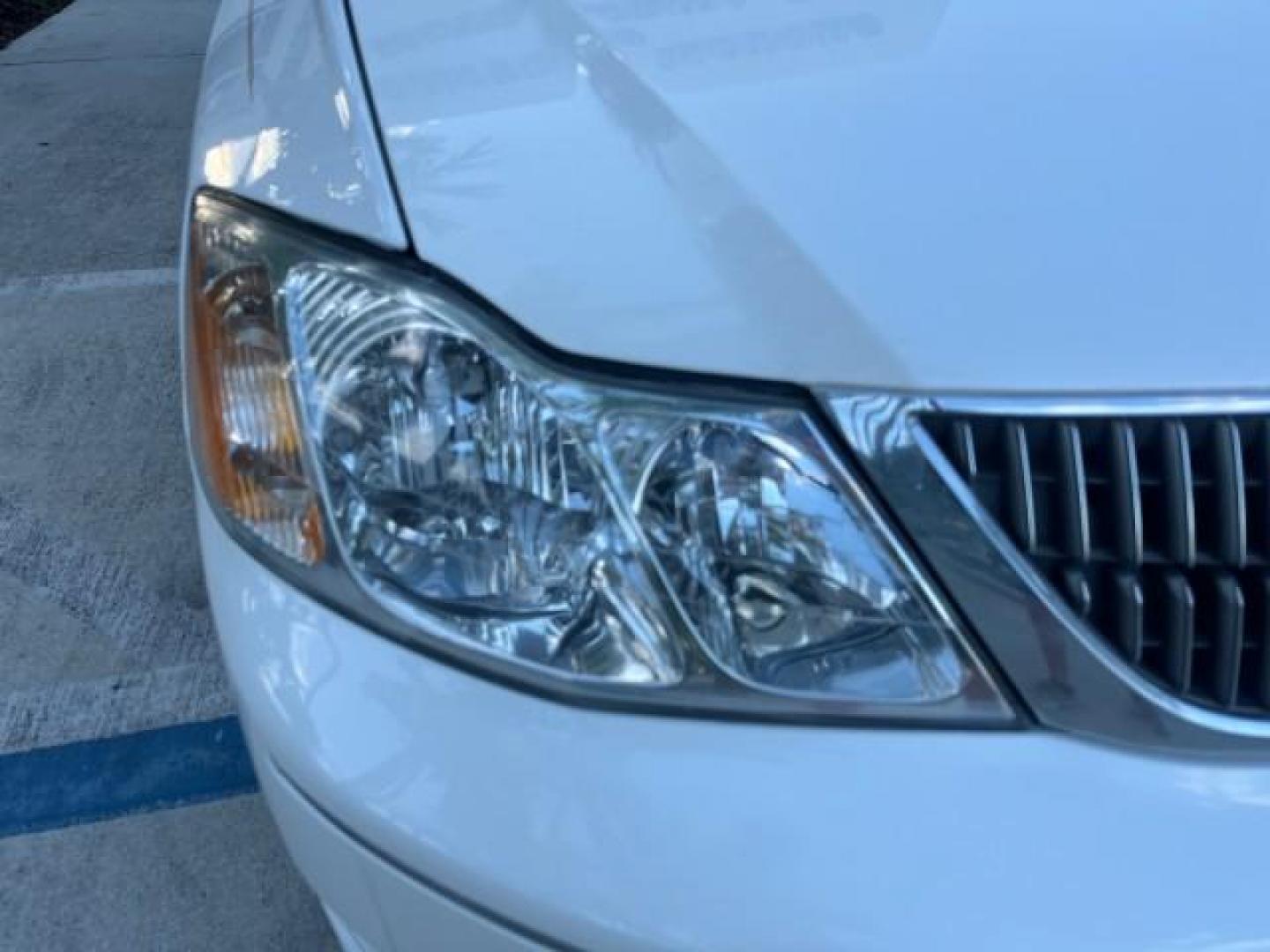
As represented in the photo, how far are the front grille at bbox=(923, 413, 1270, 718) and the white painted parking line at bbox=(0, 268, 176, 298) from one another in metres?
3.88

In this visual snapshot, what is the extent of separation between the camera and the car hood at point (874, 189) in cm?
118

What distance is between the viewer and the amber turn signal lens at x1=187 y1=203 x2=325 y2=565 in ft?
4.37

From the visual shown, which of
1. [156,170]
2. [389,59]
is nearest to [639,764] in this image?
[389,59]

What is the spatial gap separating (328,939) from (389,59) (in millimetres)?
1411

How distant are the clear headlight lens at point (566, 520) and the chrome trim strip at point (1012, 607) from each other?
3 centimetres

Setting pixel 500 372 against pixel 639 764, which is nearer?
pixel 639 764

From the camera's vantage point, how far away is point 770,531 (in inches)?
48.0

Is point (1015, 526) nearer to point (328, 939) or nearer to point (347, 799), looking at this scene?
point (347, 799)

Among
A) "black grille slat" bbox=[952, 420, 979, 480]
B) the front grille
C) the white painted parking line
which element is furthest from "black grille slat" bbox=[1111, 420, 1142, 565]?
the white painted parking line

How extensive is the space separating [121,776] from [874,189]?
1885 millimetres

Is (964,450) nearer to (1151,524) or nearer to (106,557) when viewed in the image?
(1151,524)

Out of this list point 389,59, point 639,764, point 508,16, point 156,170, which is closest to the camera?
point 639,764

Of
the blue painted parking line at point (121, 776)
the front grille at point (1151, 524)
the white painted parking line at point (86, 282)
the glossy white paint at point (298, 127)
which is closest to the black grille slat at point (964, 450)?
the front grille at point (1151, 524)

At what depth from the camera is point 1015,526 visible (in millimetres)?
1180
